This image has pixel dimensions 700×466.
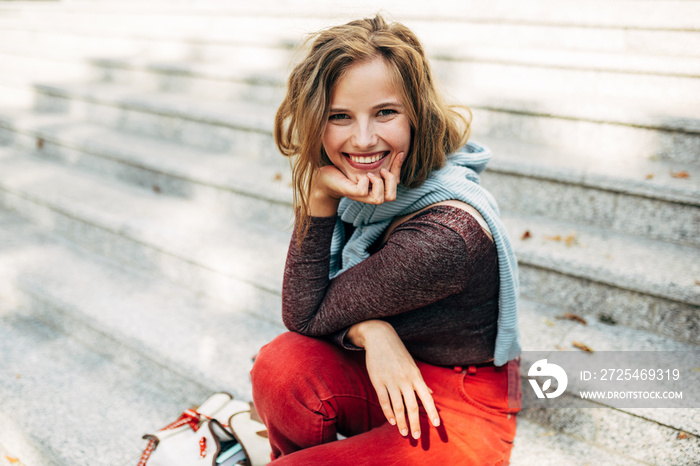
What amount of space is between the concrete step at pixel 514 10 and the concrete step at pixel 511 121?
0.59 m

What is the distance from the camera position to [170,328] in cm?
228

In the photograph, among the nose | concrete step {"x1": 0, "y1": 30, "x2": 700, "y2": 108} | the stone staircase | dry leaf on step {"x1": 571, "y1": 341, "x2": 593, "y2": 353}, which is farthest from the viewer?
concrete step {"x1": 0, "y1": 30, "x2": 700, "y2": 108}

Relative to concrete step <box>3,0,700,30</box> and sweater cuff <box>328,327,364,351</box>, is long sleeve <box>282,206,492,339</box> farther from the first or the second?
concrete step <box>3,0,700,30</box>

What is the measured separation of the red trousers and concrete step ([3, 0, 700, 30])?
38.9 inches

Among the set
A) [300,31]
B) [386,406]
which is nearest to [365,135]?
[386,406]

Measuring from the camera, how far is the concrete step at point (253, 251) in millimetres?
1841

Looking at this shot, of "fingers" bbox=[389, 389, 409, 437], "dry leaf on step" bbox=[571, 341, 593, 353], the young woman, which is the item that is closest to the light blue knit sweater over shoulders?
the young woman

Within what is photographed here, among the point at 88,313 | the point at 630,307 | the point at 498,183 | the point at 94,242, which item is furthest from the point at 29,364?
the point at 630,307

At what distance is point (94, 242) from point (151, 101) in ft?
3.46

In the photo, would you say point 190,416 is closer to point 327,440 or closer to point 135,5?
point 327,440

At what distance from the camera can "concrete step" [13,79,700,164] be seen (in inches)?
88.2

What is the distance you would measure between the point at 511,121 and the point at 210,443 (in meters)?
1.97

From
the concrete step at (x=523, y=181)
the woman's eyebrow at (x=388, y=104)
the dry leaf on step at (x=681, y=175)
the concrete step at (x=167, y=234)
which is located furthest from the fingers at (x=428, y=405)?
the dry leaf on step at (x=681, y=175)

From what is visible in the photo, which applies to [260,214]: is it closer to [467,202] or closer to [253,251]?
[253,251]
